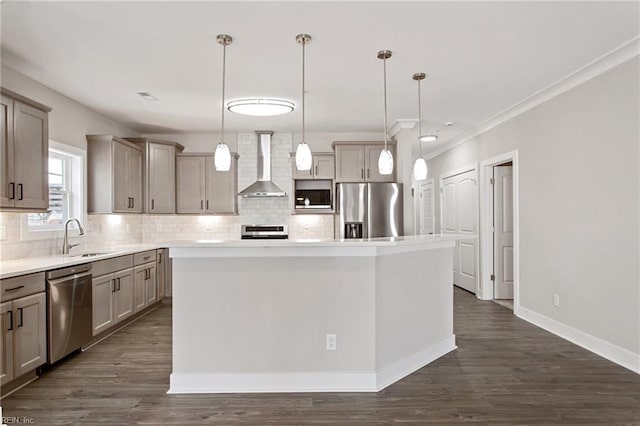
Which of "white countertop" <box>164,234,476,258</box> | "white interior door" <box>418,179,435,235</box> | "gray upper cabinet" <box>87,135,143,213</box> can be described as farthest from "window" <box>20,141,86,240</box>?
"white interior door" <box>418,179,435,235</box>

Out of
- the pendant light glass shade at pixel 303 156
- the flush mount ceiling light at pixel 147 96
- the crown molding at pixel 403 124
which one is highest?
the flush mount ceiling light at pixel 147 96

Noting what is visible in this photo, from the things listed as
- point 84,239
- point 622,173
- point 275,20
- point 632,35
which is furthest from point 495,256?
point 84,239

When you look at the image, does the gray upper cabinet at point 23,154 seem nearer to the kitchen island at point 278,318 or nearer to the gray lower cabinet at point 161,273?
the kitchen island at point 278,318

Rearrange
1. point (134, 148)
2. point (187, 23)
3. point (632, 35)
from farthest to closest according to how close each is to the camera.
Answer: point (134, 148)
point (632, 35)
point (187, 23)

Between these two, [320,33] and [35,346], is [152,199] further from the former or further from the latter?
[320,33]

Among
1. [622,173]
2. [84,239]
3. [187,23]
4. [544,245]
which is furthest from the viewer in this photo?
[84,239]

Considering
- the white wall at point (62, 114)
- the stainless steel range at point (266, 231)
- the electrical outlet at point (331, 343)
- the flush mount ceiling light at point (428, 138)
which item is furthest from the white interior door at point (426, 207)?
the white wall at point (62, 114)

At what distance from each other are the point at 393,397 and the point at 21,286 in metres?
2.82

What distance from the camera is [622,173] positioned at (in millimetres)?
3352

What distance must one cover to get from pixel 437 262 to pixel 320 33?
221 cm

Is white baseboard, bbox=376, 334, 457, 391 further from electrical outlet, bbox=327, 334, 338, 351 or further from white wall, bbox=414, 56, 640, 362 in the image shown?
white wall, bbox=414, 56, 640, 362

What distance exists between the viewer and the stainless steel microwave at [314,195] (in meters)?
6.17

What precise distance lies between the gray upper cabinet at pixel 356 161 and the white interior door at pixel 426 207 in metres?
3.07

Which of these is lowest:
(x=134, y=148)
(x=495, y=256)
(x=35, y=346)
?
(x=35, y=346)
